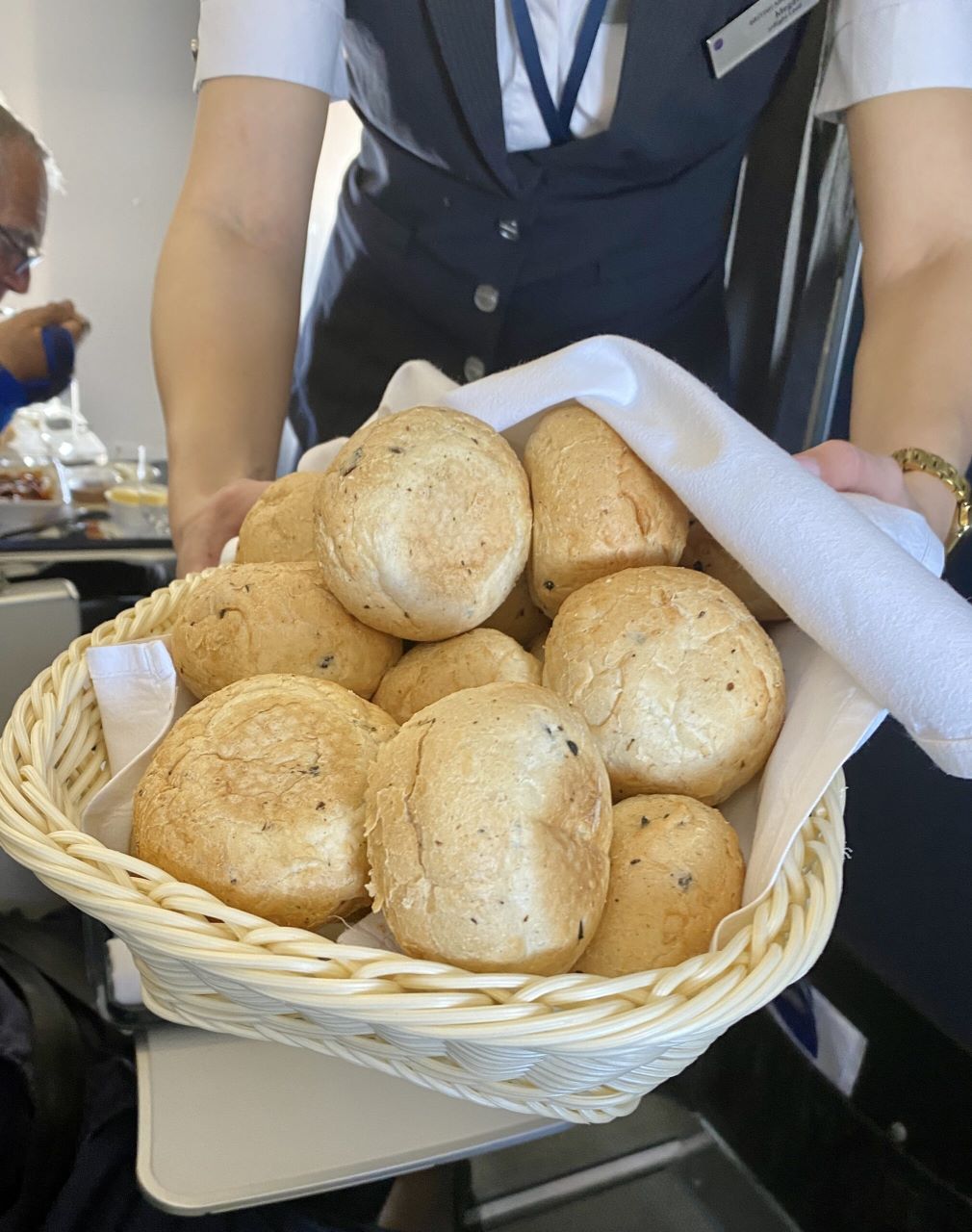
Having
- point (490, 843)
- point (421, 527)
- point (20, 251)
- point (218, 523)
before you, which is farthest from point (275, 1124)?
point (20, 251)

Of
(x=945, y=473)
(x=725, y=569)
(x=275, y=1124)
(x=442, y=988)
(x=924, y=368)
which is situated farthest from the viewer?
(x=924, y=368)

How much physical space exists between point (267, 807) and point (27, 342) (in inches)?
86.5

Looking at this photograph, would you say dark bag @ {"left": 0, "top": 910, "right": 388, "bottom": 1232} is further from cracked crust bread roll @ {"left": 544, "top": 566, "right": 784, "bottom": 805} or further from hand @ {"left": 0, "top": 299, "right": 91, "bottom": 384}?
hand @ {"left": 0, "top": 299, "right": 91, "bottom": 384}

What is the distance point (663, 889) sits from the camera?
0.45 m

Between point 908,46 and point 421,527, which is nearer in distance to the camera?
point 421,527

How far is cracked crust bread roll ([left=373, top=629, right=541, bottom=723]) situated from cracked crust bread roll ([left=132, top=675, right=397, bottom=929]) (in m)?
0.06

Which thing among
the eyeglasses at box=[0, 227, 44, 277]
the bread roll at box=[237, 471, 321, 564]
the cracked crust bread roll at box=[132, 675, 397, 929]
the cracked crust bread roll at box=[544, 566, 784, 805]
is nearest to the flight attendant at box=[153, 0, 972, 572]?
the bread roll at box=[237, 471, 321, 564]

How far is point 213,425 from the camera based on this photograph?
38.9 inches

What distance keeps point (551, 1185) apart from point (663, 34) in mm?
955

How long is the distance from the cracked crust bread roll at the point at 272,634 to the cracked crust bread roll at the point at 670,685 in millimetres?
134

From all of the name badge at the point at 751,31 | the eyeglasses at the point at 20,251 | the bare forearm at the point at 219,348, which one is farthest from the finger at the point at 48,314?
the name badge at the point at 751,31

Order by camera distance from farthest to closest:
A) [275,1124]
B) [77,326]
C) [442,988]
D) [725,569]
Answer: [77,326] → [725,569] → [275,1124] → [442,988]

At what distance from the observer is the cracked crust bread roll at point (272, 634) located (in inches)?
21.9

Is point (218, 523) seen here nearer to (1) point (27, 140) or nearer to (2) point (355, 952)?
(2) point (355, 952)
